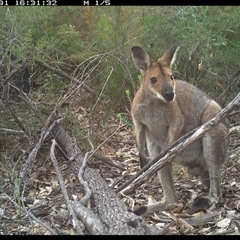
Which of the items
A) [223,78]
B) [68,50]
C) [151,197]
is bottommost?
[151,197]

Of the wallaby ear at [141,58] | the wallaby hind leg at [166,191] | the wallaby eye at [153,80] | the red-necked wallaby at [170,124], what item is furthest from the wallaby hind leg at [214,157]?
the wallaby ear at [141,58]

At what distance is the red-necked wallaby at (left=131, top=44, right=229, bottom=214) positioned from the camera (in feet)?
15.3

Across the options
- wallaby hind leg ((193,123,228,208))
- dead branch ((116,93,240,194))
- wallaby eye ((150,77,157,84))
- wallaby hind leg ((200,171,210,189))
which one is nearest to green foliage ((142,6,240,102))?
wallaby eye ((150,77,157,84))

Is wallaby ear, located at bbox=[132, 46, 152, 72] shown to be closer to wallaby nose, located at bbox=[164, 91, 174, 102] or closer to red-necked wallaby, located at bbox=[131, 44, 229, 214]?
red-necked wallaby, located at bbox=[131, 44, 229, 214]

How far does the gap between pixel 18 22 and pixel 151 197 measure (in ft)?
8.11

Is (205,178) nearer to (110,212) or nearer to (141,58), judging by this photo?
(141,58)

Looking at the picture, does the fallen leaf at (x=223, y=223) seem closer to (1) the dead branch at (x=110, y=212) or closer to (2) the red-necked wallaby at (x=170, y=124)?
(2) the red-necked wallaby at (x=170, y=124)

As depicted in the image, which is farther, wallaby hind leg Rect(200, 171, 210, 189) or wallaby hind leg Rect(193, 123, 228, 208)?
wallaby hind leg Rect(200, 171, 210, 189)

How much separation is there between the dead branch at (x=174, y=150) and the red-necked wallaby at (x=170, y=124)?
33cm

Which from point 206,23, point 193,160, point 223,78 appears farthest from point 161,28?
point 193,160

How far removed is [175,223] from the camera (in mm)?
4004

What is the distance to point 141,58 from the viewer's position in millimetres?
4863

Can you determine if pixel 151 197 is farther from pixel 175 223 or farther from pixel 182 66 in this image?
pixel 182 66

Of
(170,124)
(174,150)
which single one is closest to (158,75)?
(170,124)
